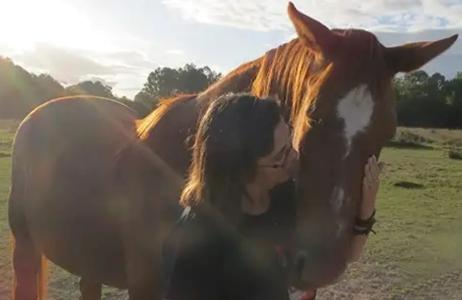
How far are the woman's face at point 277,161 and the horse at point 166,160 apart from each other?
0.24m

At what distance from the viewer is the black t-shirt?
186 cm

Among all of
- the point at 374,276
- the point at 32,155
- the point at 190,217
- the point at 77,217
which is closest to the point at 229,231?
the point at 190,217

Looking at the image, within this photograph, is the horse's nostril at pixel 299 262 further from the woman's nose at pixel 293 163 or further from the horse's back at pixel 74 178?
the horse's back at pixel 74 178

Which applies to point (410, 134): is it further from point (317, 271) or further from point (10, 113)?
point (317, 271)

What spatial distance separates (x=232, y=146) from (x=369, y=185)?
604 millimetres

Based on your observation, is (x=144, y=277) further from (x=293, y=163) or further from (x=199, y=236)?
(x=293, y=163)

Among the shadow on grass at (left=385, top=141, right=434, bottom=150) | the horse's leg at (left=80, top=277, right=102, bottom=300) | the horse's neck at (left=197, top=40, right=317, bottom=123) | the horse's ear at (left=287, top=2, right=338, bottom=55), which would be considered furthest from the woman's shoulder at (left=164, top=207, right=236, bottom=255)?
the shadow on grass at (left=385, top=141, right=434, bottom=150)

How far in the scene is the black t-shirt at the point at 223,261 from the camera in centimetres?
186

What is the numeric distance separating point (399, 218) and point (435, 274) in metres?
3.35

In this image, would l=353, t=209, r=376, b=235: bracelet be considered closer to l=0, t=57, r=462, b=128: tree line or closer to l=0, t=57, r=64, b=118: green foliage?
l=0, t=57, r=462, b=128: tree line

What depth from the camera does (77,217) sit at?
11.7 feet

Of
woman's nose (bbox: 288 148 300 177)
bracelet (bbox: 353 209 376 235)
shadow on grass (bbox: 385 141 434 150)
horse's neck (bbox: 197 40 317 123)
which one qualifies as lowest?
shadow on grass (bbox: 385 141 434 150)

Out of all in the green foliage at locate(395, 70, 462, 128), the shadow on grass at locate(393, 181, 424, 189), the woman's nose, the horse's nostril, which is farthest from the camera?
the green foliage at locate(395, 70, 462, 128)

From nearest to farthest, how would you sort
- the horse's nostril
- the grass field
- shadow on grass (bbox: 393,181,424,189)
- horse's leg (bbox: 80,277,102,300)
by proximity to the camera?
the horse's nostril < horse's leg (bbox: 80,277,102,300) < the grass field < shadow on grass (bbox: 393,181,424,189)
